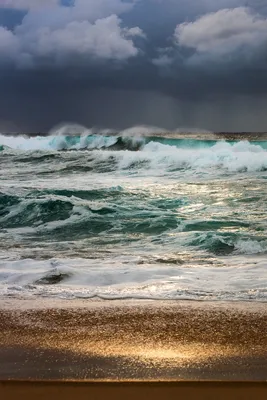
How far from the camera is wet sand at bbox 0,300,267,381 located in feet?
11.0

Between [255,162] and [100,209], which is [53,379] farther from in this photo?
[255,162]

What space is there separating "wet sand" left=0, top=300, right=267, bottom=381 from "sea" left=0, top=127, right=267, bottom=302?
0.50 meters

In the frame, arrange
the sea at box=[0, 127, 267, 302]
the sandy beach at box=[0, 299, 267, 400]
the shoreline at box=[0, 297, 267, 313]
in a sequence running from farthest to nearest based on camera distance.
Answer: the sea at box=[0, 127, 267, 302], the shoreline at box=[0, 297, 267, 313], the sandy beach at box=[0, 299, 267, 400]

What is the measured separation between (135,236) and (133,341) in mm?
5693

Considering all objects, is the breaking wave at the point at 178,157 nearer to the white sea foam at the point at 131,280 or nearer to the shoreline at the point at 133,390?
the white sea foam at the point at 131,280

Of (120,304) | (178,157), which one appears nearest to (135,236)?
(120,304)

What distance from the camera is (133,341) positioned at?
4062mm

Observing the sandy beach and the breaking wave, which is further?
the breaking wave

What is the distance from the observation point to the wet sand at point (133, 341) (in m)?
3.36

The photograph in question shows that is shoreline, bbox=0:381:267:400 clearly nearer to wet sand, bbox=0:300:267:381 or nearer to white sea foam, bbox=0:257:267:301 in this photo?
wet sand, bbox=0:300:267:381

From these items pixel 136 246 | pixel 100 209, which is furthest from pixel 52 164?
pixel 136 246

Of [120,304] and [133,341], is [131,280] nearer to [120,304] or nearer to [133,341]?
[120,304]

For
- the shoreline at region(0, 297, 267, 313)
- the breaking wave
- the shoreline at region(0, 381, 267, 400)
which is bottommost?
the shoreline at region(0, 297, 267, 313)

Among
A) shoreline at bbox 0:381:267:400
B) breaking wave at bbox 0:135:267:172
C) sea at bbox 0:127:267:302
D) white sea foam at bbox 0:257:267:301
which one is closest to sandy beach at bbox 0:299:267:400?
shoreline at bbox 0:381:267:400
